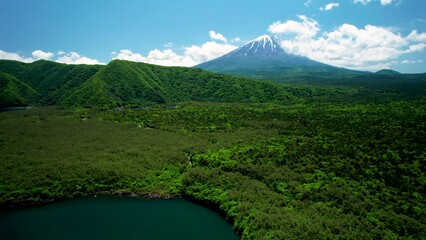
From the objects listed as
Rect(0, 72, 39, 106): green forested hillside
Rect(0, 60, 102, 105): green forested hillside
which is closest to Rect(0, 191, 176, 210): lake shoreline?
Rect(0, 72, 39, 106): green forested hillside

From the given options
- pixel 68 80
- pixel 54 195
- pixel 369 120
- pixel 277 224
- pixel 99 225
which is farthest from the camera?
pixel 68 80

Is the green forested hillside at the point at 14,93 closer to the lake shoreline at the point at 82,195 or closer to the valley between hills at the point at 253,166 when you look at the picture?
the valley between hills at the point at 253,166

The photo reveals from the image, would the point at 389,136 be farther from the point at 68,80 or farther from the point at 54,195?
the point at 68,80

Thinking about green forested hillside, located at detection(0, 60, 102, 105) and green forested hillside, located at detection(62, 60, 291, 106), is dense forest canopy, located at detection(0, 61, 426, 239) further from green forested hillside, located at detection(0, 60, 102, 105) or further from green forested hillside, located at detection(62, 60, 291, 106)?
green forested hillside, located at detection(0, 60, 102, 105)

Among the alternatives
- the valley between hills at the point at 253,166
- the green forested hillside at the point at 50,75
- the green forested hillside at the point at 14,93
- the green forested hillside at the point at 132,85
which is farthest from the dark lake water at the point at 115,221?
the green forested hillside at the point at 50,75

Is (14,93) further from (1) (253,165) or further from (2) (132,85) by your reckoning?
Answer: (1) (253,165)

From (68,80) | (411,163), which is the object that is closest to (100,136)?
(411,163)
